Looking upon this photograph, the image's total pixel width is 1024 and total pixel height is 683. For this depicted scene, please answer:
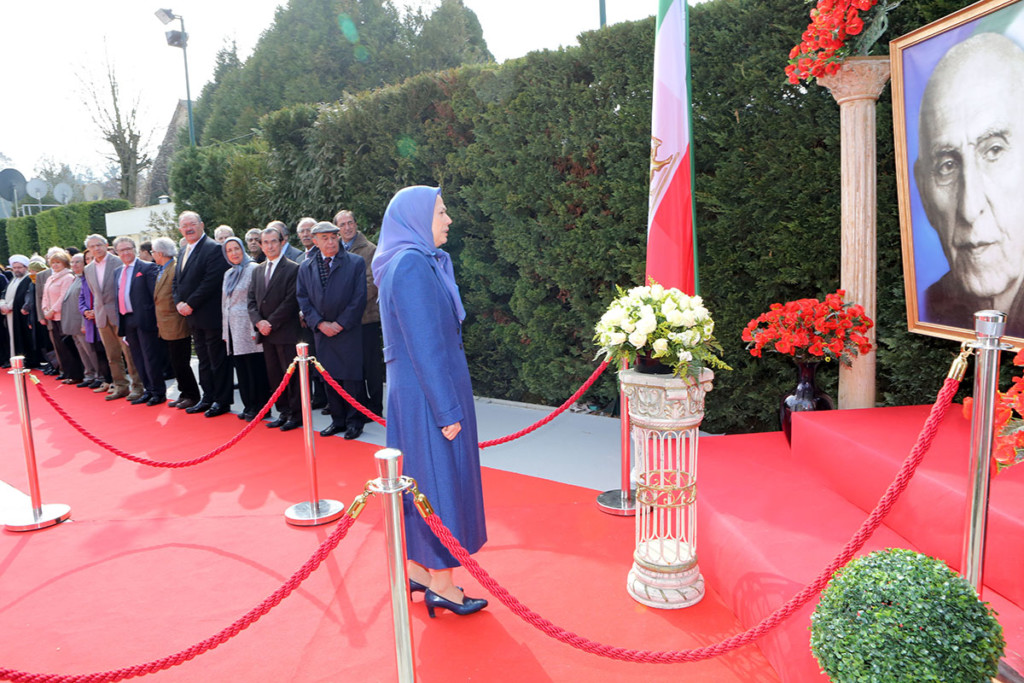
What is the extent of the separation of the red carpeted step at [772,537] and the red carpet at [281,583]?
Answer: 194mm

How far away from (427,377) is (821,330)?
2685mm

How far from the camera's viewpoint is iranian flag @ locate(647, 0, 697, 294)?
499 centimetres

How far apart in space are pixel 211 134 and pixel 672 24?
28.0 metres

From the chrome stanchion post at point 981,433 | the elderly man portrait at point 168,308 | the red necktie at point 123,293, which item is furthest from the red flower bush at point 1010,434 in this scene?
the red necktie at point 123,293

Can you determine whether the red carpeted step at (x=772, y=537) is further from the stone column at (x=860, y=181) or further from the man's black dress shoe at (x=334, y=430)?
the man's black dress shoe at (x=334, y=430)

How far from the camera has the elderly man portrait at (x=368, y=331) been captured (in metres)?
7.09

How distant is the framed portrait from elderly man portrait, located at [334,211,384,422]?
4.68 metres

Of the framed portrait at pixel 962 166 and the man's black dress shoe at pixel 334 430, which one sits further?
the man's black dress shoe at pixel 334 430

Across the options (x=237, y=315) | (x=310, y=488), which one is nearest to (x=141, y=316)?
(x=237, y=315)

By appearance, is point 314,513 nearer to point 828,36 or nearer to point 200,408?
point 200,408

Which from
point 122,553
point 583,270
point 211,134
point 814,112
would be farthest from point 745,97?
point 211,134

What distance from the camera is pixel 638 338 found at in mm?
3207

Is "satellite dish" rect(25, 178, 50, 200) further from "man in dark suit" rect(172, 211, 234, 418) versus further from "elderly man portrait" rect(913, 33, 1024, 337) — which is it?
"elderly man portrait" rect(913, 33, 1024, 337)

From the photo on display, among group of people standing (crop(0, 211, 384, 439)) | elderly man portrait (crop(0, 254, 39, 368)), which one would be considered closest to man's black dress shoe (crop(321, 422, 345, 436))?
group of people standing (crop(0, 211, 384, 439))
